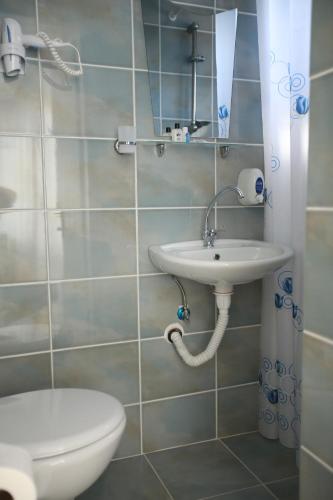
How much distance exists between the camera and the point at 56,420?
1.23 metres

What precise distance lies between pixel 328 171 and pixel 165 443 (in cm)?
146

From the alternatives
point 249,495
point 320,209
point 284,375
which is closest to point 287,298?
point 284,375

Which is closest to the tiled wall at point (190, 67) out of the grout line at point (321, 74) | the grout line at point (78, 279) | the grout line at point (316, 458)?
the grout line at point (78, 279)

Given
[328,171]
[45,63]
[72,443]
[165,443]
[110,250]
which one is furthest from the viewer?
[165,443]

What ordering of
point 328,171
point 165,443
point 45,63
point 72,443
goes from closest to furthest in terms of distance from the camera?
point 328,171
point 72,443
point 45,63
point 165,443

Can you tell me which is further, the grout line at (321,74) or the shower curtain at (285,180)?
the shower curtain at (285,180)

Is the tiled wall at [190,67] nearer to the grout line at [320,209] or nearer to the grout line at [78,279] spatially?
the grout line at [78,279]

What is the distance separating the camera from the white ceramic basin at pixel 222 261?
146 cm

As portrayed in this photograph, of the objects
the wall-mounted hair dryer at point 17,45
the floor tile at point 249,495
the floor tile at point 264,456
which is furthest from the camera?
the floor tile at point 264,456

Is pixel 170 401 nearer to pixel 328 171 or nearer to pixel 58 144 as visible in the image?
pixel 58 144

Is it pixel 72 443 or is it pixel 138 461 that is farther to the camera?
pixel 138 461

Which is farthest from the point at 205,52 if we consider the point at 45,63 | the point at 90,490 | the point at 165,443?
the point at 90,490

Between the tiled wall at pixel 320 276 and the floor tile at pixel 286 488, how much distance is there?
26.7 inches

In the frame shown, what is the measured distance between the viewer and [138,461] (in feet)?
5.90
